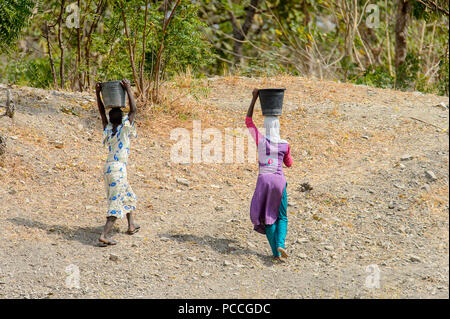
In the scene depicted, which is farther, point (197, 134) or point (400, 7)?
point (400, 7)

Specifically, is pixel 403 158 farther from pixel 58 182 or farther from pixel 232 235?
pixel 58 182

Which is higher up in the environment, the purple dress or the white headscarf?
the white headscarf

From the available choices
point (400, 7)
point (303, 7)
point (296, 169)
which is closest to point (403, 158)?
point (296, 169)

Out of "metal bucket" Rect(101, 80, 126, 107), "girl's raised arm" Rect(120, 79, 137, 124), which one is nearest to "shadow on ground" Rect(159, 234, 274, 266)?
"girl's raised arm" Rect(120, 79, 137, 124)

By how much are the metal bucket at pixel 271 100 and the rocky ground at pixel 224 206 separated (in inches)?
49.7

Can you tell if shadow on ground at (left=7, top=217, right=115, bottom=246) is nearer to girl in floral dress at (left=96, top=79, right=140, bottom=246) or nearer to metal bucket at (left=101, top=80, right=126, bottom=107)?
girl in floral dress at (left=96, top=79, right=140, bottom=246)

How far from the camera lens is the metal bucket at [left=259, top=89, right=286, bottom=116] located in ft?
15.3

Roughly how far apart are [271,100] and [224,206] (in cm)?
191

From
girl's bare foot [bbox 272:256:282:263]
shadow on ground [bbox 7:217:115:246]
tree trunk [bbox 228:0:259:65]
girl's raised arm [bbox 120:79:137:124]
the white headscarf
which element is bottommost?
girl's bare foot [bbox 272:256:282:263]

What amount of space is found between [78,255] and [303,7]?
11.2 metres

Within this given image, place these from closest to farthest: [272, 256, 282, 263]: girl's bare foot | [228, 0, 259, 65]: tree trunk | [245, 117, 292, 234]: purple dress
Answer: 1. [245, 117, 292, 234]: purple dress
2. [272, 256, 282, 263]: girl's bare foot
3. [228, 0, 259, 65]: tree trunk

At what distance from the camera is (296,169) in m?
7.38

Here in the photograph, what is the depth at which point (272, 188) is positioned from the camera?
4773 millimetres

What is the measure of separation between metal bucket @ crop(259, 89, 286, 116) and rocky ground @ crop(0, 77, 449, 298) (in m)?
1.26
